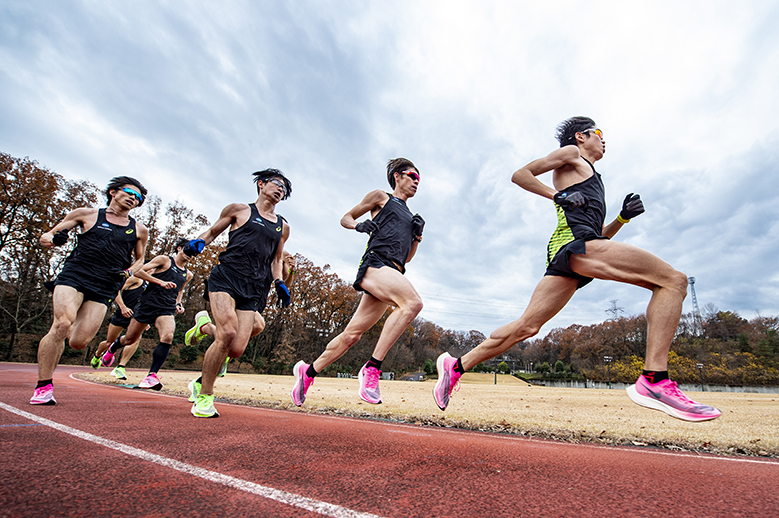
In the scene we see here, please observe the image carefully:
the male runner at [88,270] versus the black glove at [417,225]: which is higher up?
the black glove at [417,225]

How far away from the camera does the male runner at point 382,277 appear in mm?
3744

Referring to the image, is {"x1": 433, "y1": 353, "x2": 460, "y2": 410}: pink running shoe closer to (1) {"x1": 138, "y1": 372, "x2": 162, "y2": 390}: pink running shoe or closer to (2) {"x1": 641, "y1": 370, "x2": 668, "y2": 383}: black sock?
(2) {"x1": 641, "y1": 370, "x2": 668, "y2": 383}: black sock

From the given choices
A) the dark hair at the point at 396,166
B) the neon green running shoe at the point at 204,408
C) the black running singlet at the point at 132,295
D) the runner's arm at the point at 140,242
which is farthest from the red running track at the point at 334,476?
the black running singlet at the point at 132,295

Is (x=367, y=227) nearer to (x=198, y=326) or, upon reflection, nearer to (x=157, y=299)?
(x=198, y=326)

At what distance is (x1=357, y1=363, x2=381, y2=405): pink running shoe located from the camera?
3.63 meters

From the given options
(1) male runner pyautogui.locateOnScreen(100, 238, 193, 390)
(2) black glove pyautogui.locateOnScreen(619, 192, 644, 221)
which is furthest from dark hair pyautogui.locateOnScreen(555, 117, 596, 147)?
(1) male runner pyautogui.locateOnScreen(100, 238, 193, 390)

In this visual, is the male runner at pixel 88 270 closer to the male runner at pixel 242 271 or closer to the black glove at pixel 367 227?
the male runner at pixel 242 271

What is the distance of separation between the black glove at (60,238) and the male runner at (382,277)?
128 inches

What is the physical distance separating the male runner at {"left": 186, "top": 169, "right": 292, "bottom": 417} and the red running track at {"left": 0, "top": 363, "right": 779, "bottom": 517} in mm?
1049

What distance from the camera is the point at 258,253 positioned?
4586mm

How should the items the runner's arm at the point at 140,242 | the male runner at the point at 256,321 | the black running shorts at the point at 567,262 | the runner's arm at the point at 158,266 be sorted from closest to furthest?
the black running shorts at the point at 567,262 → the male runner at the point at 256,321 → the runner's arm at the point at 140,242 → the runner's arm at the point at 158,266

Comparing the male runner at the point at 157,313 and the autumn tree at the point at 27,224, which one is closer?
the male runner at the point at 157,313

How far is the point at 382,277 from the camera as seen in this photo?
12.6 ft

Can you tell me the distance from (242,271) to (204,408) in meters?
1.53
